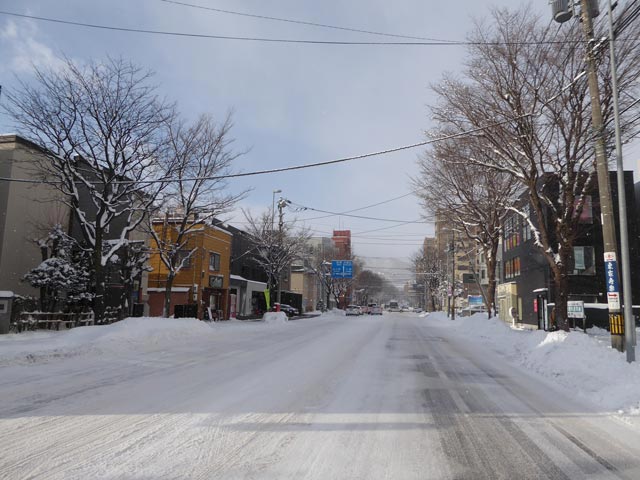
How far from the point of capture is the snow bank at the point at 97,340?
1172 cm

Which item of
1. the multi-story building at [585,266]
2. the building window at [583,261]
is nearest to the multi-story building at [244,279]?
the multi-story building at [585,266]

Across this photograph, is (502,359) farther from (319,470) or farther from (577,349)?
(319,470)

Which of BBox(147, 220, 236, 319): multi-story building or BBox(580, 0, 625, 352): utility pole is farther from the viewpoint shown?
BBox(147, 220, 236, 319): multi-story building

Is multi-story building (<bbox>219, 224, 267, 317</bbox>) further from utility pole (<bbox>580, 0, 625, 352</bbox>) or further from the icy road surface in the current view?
utility pole (<bbox>580, 0, 625, 352</bbox>)

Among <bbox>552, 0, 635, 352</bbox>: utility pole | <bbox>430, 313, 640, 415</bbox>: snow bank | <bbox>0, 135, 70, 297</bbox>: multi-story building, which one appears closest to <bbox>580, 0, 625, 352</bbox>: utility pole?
<bbox>552, 0, 635, 352</bbox>: utility pole

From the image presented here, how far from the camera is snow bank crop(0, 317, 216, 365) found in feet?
38.4

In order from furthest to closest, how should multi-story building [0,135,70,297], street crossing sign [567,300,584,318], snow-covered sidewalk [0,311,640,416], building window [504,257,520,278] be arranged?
building window [504,257,520,278] → multi-story building [0,135,70,297] → street crossing sign [567,300,584,318] → snow-covered sidewalk [0,311,640,416]

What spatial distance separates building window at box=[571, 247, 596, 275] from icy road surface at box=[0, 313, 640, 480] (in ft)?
78.8

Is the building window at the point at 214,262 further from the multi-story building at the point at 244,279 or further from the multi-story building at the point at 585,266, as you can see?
the multi-story building at the point at 585,266

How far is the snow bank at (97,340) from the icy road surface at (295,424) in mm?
1086

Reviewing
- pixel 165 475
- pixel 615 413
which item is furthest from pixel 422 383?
pixel 165 475

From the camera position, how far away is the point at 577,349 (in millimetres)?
10648

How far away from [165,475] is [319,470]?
146cm

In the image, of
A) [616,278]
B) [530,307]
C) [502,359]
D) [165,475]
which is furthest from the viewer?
[530,307]
